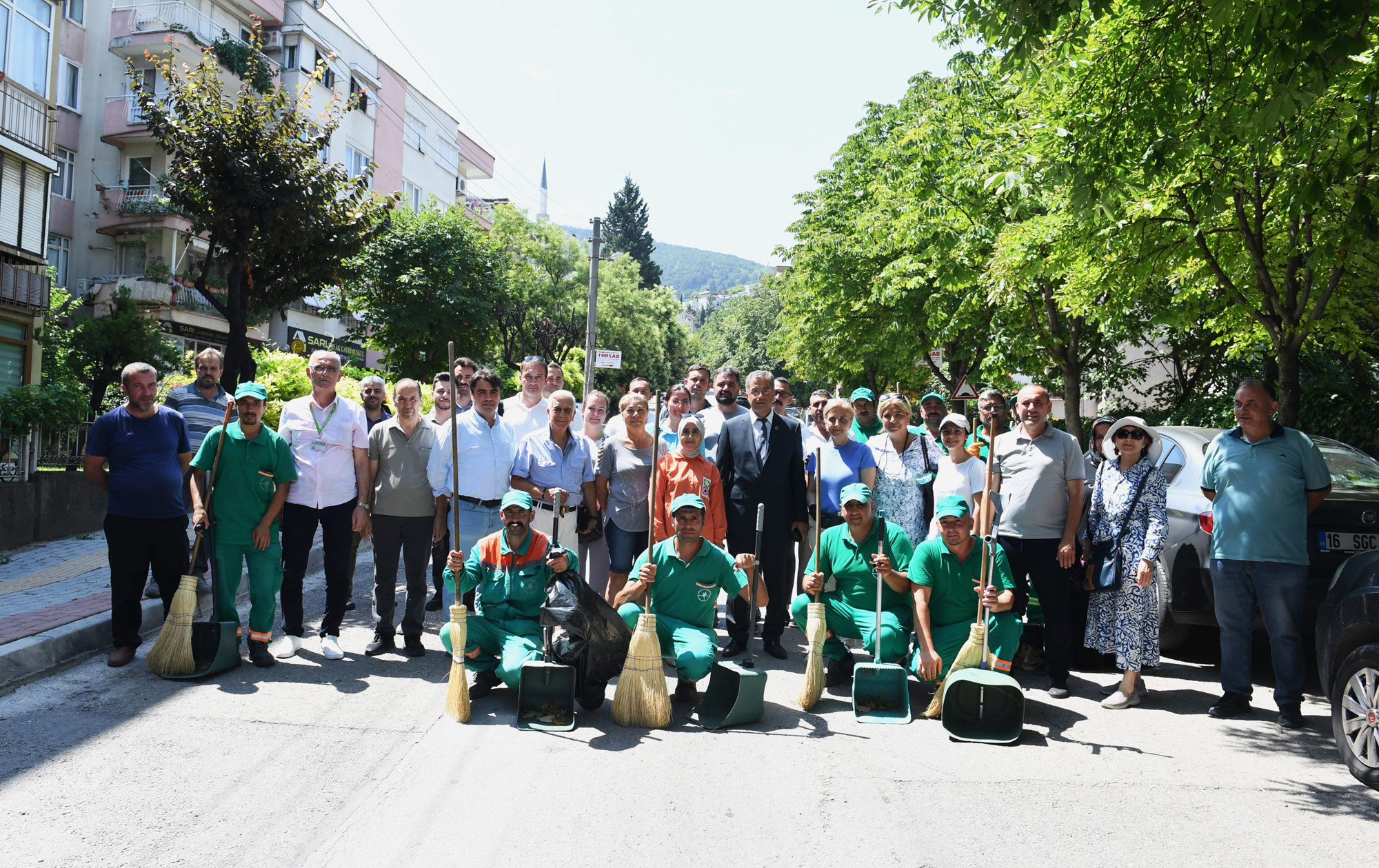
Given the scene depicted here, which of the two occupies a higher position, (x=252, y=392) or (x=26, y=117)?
(x=26, y=117)

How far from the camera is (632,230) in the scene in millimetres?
100688

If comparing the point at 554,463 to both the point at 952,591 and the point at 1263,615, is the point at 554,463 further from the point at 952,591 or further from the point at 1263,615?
the point at 1263,615

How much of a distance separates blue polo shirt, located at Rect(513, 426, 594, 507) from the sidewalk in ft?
10.3

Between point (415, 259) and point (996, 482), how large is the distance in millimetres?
19408

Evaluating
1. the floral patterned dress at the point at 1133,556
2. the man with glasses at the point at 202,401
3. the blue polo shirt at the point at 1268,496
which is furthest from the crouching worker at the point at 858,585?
the man with glasses at the point at 202,401

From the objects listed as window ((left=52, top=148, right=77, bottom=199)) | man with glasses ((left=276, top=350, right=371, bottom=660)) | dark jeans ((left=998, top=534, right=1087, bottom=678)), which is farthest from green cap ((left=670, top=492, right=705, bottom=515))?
window ((left=52, top=148, right=77, bottom=199))

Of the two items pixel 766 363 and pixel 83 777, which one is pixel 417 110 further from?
pixel 83 777

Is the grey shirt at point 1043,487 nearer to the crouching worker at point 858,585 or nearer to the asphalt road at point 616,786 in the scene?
the crouching worker at point 858,585

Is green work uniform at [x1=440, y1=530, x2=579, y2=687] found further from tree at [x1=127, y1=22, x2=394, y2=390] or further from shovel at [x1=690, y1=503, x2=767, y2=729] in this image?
tree at [x1=127, y1=22, x2=394, y2=390]

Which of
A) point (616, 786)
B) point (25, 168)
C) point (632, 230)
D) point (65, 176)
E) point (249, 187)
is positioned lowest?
point (616, 786)

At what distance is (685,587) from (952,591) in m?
1.75

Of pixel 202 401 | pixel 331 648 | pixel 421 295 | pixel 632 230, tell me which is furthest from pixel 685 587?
pixel 632 230

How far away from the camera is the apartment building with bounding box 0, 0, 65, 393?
15875 millimetres

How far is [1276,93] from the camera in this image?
534 centimetres
